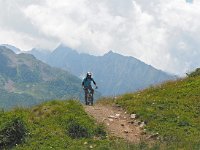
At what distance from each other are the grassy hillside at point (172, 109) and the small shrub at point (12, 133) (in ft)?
24.5

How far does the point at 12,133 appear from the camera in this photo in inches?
914

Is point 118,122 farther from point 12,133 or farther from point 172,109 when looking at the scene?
point 12,133

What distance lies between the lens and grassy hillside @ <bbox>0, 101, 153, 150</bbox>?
2294 cm

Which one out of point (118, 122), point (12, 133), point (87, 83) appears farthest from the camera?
point (87, 83)

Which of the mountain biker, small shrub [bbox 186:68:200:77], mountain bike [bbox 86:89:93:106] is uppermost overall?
small shrub [bbox 186:68:200:77]

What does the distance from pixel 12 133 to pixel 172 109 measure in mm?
11118

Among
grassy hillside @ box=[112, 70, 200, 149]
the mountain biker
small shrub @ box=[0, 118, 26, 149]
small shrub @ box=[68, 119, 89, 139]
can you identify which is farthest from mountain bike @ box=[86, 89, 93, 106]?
small shrub @ box=[0, 118, 26, 149]

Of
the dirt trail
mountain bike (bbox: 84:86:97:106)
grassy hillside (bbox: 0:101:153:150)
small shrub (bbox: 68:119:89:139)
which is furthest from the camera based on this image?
mountain bike (bbox: 84:86:97:106)

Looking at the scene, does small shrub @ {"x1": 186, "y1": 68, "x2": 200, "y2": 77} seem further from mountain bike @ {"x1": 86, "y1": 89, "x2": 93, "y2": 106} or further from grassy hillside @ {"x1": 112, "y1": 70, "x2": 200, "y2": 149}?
mountain bike @ {"x1": 86, "y1": 89, "x2": 93, "y2": 106}

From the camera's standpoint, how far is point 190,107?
29734 mm

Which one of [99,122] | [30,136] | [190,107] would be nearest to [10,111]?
[30,136]

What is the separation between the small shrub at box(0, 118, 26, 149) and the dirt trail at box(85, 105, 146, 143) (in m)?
5.53

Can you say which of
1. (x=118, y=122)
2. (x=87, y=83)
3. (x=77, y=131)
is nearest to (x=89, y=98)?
(x=87, y=83)

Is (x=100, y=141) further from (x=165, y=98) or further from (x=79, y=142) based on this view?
(x=165, y=98)
